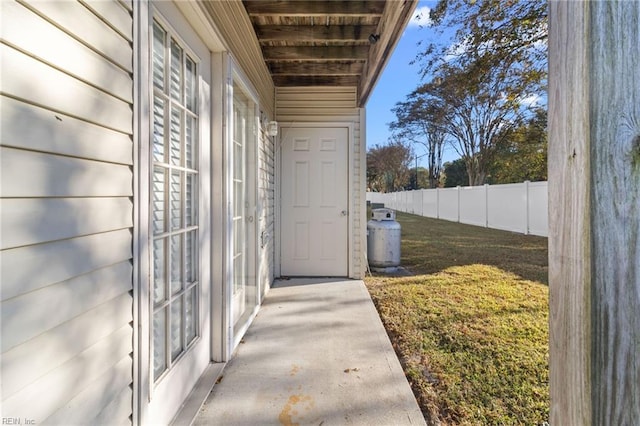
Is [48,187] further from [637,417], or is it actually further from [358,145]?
[358,145]

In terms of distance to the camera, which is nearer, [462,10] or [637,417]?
[637,417]

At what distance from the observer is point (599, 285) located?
2.01ft

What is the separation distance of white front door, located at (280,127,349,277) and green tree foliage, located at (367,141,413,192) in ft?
70.2

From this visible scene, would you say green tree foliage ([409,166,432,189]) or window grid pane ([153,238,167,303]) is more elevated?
green tree foliage ([409,166,432,189])

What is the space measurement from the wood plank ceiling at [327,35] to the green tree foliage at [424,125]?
14217 mm

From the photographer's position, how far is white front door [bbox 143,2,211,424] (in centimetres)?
142

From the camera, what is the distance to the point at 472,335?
267 cm

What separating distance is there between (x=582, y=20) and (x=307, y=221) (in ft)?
12.8

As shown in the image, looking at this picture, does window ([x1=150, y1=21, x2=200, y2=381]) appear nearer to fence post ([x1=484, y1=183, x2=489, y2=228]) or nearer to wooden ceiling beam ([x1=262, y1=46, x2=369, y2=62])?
wooden ceiling beam ([x1=262, y1=46, x2=369, y2=62])

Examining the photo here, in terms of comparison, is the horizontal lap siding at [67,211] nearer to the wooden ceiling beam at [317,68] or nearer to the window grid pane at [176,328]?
the window grid pane at [176,328]

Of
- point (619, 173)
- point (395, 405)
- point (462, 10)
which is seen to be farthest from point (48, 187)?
point (462, 10)

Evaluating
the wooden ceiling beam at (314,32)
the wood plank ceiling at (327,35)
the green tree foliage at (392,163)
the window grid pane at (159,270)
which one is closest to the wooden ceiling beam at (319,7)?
the wood plank ceiling at (327,35)

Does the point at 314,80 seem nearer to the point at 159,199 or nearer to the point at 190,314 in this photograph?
the point at 159,199

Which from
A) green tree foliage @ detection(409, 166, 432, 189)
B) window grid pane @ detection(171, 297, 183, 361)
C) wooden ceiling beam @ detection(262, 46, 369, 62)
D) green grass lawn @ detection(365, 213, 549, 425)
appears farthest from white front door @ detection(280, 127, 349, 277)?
green tree foliage @ detection(409, 166, 432, 189)
